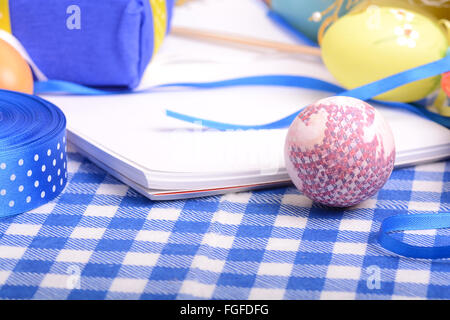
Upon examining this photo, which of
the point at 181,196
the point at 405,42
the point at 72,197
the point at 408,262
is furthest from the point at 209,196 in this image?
the point at 405,42

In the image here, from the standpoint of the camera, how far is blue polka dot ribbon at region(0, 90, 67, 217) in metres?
1.02

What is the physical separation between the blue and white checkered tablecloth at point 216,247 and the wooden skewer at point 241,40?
45 centimetres

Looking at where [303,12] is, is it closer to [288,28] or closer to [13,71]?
[288,28]

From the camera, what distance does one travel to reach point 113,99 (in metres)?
1.35

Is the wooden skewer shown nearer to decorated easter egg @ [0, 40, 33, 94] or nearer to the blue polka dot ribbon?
decorated easter egg @ [0, 40, 33, 94]

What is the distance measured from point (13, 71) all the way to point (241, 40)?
519mm

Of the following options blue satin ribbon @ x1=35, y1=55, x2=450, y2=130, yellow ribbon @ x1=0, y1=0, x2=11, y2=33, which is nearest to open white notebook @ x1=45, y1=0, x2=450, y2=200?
blue satin ribbon @ x1=35, y1=55, x2=450, y2=130

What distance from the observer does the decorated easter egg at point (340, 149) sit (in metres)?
0.98

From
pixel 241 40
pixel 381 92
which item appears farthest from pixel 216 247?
pixel 241 40

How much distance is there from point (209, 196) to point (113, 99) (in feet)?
1.13

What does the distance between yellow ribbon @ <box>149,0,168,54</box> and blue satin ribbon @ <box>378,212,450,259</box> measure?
25.1 inches

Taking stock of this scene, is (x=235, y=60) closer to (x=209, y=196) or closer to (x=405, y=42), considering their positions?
(x=405, y=42)

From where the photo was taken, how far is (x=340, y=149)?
976 mm
